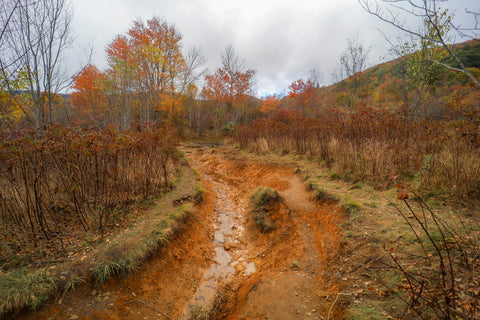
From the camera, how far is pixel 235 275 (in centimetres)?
351

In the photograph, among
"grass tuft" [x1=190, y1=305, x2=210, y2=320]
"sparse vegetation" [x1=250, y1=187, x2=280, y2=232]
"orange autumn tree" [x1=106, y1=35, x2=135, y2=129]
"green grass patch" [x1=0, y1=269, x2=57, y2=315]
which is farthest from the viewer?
"orange autumn tree" [x1=106, y1=35, x2=135, y2=129]

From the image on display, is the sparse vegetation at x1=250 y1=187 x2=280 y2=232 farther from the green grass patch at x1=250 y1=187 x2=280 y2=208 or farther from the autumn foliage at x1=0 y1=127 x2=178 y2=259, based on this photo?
the autumn foliage at x1=0 y1=127 x2=178 y2=259

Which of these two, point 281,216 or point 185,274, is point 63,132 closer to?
point 185,274

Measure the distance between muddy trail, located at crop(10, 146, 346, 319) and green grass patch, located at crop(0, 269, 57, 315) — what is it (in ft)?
0.45

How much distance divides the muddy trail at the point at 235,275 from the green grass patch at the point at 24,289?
0.14 meters

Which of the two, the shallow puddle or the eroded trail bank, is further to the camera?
the shallow puddle

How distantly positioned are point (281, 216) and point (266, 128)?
7.45m

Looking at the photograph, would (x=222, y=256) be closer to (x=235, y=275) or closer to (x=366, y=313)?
(x=235, y=275)

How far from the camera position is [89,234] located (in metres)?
3.53

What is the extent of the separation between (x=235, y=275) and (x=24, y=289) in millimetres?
2745

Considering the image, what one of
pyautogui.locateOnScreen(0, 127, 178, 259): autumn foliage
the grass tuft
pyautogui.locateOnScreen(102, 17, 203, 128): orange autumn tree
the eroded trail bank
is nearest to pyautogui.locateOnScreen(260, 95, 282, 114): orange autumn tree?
pyautogui.locateOnScreen(102, 17, 203, 128): orange autumn tree

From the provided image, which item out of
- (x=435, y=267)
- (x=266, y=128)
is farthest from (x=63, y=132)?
(x=266, y=128)

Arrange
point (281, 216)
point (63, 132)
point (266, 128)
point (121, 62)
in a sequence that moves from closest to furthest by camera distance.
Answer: point (63, 132) → point (281, 216) → point (121, 62) → point (266, 128)

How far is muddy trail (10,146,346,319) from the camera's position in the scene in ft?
8.13
